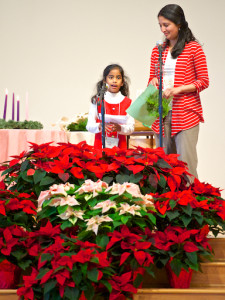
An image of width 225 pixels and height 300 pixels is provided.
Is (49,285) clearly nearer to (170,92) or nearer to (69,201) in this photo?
(69,201)

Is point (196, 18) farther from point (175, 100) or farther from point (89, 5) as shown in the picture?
point (175, 100)

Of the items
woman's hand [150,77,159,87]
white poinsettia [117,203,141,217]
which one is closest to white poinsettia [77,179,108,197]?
white poinsettia [117,203,141,217]

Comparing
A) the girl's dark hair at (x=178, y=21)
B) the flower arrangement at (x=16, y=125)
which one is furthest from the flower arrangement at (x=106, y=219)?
the flower arrangement at (x=16, y=125)

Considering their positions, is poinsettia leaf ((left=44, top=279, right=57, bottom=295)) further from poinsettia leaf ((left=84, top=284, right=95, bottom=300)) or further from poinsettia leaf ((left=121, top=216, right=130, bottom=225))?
poinsettia leaf ((left=121, top=216, right=130, bottom=225))

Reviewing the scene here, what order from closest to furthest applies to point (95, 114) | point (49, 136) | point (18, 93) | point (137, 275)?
point (137, 275) < point (95, 114) < point (49, 136) < point (18, 93)

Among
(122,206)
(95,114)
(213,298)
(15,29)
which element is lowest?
(213,298)

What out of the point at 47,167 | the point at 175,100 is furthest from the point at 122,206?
the point at 175,100

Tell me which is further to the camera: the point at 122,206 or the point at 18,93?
the point at 18,93

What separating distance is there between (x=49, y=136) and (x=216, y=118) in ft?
7.75

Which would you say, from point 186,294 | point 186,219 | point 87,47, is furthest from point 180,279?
point 87,47

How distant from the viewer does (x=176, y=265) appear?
161 cm

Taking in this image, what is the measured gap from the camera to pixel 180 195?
5.73 ft

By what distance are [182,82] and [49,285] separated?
147cm

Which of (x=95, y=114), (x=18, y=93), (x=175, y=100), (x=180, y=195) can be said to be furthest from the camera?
(x=18, y=93)
